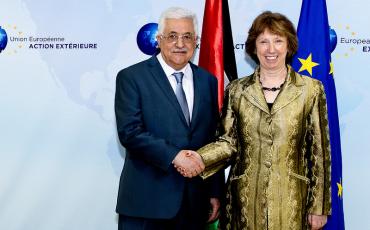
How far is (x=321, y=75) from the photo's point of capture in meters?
2.85

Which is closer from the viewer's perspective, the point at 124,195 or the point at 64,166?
the point at 124,195

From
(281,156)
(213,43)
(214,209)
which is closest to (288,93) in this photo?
(281,156)

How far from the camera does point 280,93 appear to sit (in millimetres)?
2148

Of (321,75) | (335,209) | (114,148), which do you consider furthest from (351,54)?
(114,148)

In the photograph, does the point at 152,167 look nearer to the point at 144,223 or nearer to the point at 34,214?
the point at 144,223

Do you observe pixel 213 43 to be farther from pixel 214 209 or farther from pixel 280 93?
pixel 214 209

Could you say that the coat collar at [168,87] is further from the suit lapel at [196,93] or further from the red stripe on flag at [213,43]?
the red stripe on flag at [213,43]

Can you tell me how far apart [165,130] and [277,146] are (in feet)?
1.59

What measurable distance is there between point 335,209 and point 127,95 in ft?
4.98

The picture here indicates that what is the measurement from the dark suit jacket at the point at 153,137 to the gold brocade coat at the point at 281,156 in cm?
13

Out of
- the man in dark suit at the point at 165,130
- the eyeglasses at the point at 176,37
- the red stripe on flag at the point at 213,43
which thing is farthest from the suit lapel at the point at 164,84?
the red stripe on flag at the point at 213,43

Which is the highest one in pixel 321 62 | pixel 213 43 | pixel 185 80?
pixel 213 43

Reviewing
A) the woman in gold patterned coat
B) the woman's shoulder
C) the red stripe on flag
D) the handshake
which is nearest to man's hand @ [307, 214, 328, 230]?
the woman in gold patterned coat

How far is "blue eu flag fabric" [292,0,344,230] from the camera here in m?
2.87
